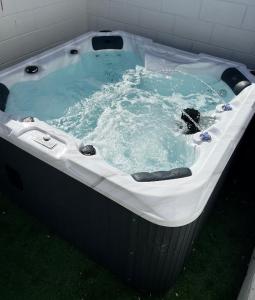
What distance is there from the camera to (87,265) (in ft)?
5.15

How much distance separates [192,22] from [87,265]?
1.88m

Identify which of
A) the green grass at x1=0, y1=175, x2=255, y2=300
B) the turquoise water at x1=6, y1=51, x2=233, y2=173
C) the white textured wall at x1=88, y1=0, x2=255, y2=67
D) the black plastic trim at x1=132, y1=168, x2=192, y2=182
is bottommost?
the green grass at x1=0, y1=175, x2=255, y2=300

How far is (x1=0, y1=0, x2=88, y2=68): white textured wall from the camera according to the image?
2.06 meters

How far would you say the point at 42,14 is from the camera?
89.5 inches

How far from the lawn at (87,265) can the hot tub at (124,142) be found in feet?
0.28

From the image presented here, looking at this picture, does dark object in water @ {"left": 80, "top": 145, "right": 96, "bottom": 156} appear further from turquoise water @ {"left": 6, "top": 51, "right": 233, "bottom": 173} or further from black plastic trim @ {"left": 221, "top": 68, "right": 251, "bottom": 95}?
black plastic trim @ {"left": 221, "top": 68, "right": 251, "bottom": 95}

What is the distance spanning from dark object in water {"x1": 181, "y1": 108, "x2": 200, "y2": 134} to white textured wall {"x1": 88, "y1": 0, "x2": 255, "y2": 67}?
640 millimetres

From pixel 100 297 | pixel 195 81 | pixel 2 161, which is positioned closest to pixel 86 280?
pixel 100 297

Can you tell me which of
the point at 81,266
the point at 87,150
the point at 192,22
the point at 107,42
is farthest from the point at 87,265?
the point at 192,22

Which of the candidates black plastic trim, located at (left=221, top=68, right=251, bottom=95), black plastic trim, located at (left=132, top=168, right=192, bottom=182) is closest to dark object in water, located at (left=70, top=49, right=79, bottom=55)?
black plastic trim, located at (left=221, top=68, right=251, bottom=95)

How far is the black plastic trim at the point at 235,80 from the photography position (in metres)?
1.95

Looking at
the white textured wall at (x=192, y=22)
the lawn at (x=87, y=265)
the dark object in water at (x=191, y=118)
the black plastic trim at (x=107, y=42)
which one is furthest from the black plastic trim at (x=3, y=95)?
the white textured wall at (x=192, y=22)

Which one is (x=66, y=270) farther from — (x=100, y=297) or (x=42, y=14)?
(x=42, y=14)

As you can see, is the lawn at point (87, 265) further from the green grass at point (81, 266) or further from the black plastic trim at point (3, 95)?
the black plastic trim at point (3, 95)
